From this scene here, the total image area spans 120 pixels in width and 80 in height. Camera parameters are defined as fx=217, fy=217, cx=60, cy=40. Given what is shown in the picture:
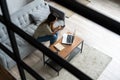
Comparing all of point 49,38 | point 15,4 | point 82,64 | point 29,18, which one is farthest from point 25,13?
point 82,64

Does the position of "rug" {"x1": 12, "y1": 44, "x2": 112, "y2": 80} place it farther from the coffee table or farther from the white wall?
the white wall

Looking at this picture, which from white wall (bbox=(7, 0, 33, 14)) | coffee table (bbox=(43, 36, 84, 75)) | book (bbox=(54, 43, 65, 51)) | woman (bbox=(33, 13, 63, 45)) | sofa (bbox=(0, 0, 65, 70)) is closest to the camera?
woman (bbox=(33, 13, 63, 45))

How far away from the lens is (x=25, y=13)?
458cm

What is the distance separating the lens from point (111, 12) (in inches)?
216

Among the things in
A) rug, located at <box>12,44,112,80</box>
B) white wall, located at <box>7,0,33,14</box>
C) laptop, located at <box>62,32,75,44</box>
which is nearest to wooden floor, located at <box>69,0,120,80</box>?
rug, located at <box>12,44,112,80</box>

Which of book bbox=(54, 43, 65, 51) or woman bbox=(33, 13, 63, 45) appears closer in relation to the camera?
woman bbox=(33, 13, 63, 45)

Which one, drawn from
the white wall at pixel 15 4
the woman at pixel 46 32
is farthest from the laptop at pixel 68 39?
the white wall at pixel 15 4

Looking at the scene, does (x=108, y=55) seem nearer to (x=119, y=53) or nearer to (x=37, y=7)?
(x=119, y=53)

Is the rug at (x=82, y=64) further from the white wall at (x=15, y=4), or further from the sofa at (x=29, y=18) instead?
the white wall at (x=15, y=4)

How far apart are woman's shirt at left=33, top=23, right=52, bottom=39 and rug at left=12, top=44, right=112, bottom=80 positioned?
60 centimetres

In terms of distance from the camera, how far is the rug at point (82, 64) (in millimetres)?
4031

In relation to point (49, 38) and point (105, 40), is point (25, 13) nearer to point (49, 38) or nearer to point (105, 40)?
point (49, 38)

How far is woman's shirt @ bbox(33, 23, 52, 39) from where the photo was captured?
11.9 ft

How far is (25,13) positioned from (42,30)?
0.98 m
